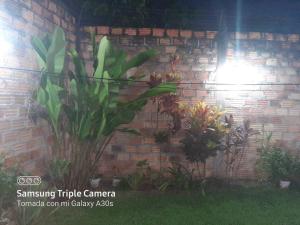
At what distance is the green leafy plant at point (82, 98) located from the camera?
3.37 meters

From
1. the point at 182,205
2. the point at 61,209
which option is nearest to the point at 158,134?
the point at 182,205

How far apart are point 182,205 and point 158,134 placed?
130cm

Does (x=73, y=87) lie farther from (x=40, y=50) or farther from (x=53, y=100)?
(x=40, y=50)

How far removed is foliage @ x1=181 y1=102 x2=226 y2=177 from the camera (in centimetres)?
437

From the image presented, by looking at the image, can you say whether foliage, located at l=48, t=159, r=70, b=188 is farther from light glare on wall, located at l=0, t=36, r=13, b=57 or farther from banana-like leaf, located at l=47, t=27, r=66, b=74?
light glare on wall, located at l=0, t=36, r=13, b=57

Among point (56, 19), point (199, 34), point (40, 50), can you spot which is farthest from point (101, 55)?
point (199, 34)

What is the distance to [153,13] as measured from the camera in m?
4.96

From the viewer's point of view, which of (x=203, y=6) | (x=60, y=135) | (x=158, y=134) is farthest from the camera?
(x=203, y=6)

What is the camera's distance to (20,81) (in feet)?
10.7

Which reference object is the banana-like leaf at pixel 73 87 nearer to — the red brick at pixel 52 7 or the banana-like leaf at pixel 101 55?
the banana-like leaf at pixel 101 55

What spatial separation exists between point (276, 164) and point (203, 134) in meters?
1.36

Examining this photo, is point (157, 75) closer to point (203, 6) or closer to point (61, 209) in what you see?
point (203, 6)

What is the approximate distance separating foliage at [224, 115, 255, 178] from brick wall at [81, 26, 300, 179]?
0.39 ft

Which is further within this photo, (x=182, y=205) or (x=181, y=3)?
(x=181, y=3)
